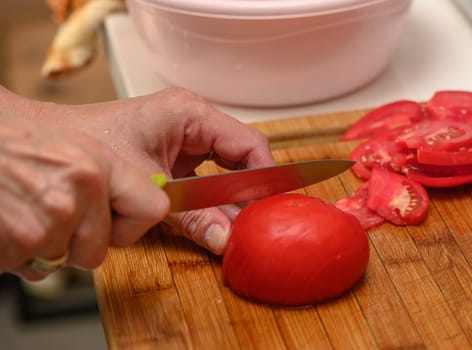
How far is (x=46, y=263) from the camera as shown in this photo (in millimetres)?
1060

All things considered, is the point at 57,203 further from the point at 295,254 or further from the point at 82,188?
the point at 295,254

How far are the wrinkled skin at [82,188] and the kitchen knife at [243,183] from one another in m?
0.05

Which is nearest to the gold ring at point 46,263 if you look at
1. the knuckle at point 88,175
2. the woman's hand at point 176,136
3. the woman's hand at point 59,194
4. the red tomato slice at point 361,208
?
the woman's hand at point 59,194

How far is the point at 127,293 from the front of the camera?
131cm

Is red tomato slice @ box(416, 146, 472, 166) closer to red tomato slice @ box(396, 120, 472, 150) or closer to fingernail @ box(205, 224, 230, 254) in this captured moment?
red tomato slice @ box(396, 120, 472, 150)

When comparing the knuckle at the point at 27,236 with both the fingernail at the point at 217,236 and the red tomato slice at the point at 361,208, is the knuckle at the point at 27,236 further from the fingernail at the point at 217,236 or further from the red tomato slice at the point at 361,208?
the red tomato slice at the point at 361,208

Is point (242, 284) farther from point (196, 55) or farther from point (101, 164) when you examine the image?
point (196, 55)

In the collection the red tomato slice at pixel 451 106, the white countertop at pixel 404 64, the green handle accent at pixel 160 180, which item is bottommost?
the white countertop at pixel 404 64

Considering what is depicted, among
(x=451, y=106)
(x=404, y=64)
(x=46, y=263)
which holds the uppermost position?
(x=46, y=263)

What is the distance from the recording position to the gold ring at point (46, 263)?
1059 millimetres

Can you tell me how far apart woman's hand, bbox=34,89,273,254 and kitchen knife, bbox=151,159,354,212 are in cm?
5

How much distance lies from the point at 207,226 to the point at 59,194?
37 centimetres

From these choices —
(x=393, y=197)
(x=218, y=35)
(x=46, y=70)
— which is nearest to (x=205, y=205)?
(x=393, y=197)

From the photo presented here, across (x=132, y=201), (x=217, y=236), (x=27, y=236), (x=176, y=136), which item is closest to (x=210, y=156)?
(x=176, y=136)
